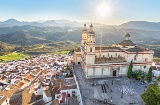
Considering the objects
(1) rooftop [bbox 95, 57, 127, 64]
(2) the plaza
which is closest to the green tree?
(2) the plaza

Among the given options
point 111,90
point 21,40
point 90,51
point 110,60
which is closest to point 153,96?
point 111,90

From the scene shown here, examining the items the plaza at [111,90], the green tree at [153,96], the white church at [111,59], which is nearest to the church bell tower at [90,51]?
the white church at [111,59]

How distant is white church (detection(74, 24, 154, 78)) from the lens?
2830 cm

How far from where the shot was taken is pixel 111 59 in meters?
30.1

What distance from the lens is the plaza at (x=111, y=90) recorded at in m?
21.4

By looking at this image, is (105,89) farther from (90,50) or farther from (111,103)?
(90,50)

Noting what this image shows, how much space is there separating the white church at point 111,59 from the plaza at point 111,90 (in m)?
1.26

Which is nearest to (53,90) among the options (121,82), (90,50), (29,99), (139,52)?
(29,99)

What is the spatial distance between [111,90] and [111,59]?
7136 millimetres

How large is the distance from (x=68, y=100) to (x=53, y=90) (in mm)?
5680

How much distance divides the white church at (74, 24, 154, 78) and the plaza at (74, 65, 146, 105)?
1.26 m

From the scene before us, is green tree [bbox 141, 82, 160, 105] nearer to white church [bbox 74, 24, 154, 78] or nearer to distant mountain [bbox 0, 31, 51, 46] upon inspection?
white church [bbox 74, 24, 154, 78]

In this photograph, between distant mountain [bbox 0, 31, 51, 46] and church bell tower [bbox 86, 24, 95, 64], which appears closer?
church bell tower [bbox 86, 24, 95, 64]

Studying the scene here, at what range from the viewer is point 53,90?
30.0m
